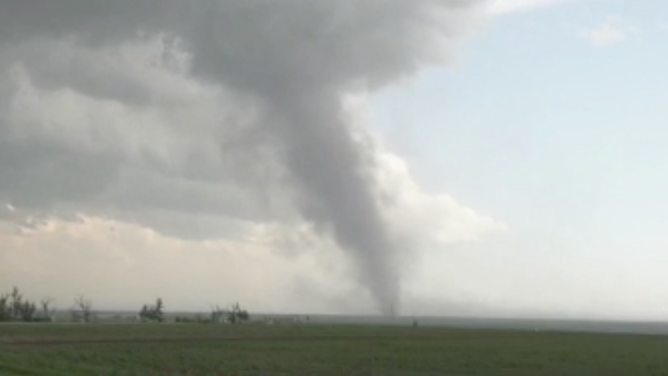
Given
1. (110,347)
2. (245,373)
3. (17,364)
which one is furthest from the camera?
(110,347)

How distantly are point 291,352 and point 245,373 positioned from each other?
22.5m

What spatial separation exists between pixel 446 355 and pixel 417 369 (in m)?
16.2

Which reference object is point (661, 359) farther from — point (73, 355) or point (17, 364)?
point (17, 364)

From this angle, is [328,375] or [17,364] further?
[328,375]

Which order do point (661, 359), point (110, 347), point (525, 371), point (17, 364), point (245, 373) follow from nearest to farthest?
point (17, 364)
point (245, 373)
point (525, 371)
point (110, 347)
point (661, 359)

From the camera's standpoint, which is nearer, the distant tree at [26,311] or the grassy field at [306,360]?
the grassy field at [306,360]

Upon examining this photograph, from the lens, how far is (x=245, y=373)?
153 ft

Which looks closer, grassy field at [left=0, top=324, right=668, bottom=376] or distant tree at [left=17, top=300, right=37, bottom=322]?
grassy field at [left=0, top=324, right=668, bottom=376]

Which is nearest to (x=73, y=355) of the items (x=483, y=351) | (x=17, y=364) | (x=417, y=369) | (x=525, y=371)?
(x=17, y=364)

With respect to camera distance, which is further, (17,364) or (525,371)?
(525,371)

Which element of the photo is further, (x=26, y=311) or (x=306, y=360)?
(x=26, y=311)

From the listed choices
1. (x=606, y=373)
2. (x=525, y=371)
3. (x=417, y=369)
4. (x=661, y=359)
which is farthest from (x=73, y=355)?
(x=661, y=359)

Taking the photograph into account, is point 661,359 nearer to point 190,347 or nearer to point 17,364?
point 190,347

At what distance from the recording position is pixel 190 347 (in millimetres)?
70188
